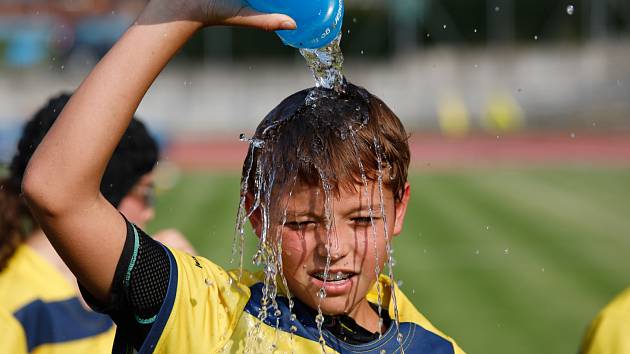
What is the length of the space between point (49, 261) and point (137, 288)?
140 cm

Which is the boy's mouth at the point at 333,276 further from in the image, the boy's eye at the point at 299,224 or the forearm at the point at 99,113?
the forearm at the point at 99,113

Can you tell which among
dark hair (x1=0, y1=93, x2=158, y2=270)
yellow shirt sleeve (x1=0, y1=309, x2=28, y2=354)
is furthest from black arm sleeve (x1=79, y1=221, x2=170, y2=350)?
dark hair (x1=0, y1=93, x2=158, y2=270)

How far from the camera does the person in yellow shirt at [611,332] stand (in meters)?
2.34

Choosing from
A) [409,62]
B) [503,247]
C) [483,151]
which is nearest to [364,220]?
[503,247]

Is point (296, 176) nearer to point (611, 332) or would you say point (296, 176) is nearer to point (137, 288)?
point (137, 288)

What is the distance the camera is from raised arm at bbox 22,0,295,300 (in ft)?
5.66

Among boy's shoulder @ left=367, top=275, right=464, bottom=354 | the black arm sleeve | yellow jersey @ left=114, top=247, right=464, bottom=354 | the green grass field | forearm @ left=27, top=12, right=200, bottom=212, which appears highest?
forearm @ left=27, top=12, right=200, bottom=212

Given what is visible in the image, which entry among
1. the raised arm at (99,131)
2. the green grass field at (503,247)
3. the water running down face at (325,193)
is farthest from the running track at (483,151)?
the raised arm at (99,131)

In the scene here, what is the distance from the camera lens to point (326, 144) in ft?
6.97

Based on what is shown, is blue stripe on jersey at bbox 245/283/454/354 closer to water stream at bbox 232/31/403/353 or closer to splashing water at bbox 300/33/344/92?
water stream at bbox 232/31/403/353

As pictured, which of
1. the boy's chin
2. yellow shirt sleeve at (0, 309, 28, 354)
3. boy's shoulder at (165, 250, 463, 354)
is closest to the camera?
boy's shoulder at (165, 250, 463, 354)

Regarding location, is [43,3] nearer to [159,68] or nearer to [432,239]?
[432,239]

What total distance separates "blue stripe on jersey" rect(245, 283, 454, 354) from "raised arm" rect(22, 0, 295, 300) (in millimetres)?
451

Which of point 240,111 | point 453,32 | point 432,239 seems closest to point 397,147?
point 432,239
